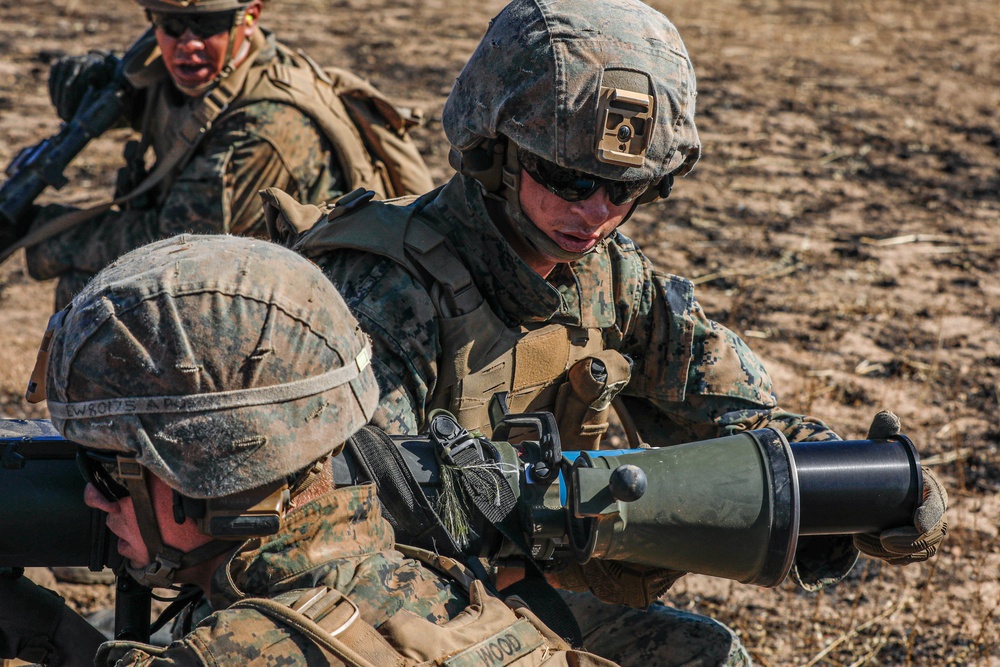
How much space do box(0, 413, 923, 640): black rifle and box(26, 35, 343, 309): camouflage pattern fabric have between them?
2.63 m

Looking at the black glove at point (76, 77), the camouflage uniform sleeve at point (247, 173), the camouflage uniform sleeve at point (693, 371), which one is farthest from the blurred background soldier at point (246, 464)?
the black glove at point (76, 77)

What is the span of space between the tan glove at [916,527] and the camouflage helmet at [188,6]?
333 cm

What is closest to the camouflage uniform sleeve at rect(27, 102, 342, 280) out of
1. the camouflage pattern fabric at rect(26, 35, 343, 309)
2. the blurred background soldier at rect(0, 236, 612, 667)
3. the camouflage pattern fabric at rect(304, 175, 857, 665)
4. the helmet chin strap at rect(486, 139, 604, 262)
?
the camouflage pattern fabric at rect(26, 35, 343, 309)

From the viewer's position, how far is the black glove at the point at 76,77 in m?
5.32

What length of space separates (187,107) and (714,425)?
298 centimetres

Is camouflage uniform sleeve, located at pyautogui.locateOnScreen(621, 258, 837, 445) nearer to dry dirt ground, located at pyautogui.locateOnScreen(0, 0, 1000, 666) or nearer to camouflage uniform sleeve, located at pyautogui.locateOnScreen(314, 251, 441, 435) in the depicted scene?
camouflage uniform sleeve, located at pyautogui.locateOnScreen(314, 251, 441, 435)

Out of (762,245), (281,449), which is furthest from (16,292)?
(281,449)

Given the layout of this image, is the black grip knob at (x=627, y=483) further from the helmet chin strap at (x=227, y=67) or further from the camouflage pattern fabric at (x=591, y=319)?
the helmet chin strap at (x=227, y=67)

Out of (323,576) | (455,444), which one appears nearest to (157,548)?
(323,576)

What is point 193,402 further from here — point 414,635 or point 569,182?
point 569,182

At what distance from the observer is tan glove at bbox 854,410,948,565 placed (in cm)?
259

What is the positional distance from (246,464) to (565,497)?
0.76 metres

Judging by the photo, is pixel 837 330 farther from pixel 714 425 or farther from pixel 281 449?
pixel 281 449

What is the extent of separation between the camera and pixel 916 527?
8.50 ft
